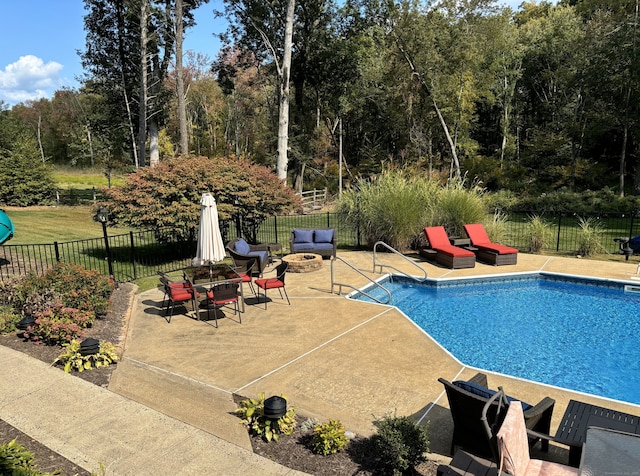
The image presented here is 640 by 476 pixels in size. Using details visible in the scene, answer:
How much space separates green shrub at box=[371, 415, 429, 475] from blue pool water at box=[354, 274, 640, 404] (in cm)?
322

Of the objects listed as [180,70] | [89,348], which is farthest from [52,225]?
[89,348]

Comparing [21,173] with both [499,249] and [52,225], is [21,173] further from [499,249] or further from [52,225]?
[499,249]

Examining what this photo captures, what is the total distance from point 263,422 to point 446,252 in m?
8.68

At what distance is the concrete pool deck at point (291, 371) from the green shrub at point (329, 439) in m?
0.45

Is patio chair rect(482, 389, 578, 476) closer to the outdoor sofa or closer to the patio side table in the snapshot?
the patio side table

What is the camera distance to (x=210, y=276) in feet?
27.8

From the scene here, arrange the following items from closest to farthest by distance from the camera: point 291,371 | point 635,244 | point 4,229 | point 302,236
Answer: point 291,371 < point 4,229 < point 635,244 < point 302,236

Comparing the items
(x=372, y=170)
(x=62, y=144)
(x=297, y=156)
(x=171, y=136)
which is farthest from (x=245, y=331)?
(x=62, y=144)

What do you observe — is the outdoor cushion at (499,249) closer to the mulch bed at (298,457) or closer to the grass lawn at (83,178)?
the mulch bed at (298,457)

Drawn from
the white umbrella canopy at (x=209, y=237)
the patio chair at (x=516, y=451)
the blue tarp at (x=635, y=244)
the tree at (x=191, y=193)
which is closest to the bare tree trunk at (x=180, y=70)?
the tree at (x=191, y=193)

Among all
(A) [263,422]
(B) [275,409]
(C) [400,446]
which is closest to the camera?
(C) [400,446]

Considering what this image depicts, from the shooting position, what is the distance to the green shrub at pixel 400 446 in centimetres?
371

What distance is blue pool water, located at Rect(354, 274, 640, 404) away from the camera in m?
6.48

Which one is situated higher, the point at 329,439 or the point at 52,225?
the point at 52,225
